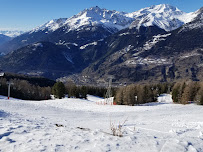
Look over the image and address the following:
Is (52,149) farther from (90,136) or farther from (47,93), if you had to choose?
(47,93)

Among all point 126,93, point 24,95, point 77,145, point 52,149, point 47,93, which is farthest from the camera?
point 47,93

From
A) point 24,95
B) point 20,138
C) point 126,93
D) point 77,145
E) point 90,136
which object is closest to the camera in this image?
point 77,145

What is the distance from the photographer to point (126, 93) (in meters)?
64.2

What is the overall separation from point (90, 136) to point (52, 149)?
2.81 m

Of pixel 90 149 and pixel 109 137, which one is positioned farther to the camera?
pixel 109 137

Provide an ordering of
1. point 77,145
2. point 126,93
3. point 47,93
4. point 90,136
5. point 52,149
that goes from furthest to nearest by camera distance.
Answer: point 47,93 < point 126,93 < point 90,136 < point 77,145 < point 52,149

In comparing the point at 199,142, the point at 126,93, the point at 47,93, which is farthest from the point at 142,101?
the point at 47,93

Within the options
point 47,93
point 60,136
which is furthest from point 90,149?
point 47,93

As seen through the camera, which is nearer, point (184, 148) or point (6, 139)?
point (184, 148)

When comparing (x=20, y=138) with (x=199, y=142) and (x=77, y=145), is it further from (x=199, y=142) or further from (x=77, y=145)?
(x=199, y=142)

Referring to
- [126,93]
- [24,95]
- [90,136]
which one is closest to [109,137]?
[90,136]

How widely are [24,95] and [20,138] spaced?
9435 cm

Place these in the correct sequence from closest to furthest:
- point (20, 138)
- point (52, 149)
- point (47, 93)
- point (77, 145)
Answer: point (52, 149)
point (77, 145)
point (20, 138)
point (47, 93)

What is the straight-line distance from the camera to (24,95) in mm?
97062
